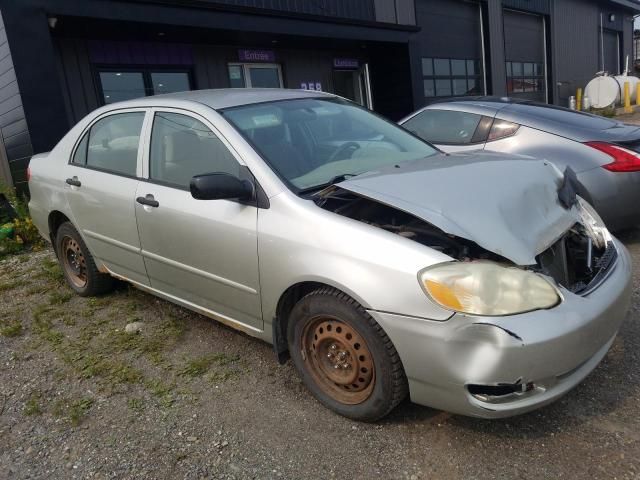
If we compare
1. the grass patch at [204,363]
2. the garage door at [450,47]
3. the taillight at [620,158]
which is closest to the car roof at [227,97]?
the grass patch at [204,363]

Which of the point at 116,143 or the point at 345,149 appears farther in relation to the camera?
the point at 116,143

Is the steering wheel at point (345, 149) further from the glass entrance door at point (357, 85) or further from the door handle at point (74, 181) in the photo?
the glass entrance door at point (357, 85)

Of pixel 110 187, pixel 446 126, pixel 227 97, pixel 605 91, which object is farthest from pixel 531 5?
pixel 110 187

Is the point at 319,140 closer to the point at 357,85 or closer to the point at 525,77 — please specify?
the point at 357,85

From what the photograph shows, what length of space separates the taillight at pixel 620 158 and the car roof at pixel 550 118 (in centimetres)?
12

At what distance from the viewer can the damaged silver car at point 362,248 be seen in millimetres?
2076

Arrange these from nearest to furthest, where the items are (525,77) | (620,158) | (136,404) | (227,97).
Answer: (136,404), (227,97), (620,158), (525,77)

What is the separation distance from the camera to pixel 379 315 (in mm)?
2199

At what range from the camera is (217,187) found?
2584 mm

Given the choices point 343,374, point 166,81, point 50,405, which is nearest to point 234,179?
point 343,374

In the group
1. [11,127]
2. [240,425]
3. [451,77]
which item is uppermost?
[451,77]

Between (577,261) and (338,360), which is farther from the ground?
(577,261)

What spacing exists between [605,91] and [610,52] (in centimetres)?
846

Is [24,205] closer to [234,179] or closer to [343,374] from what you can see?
[234,179]
